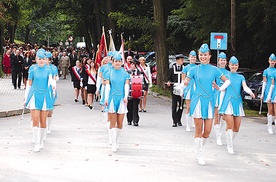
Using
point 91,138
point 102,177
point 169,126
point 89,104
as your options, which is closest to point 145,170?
point 102,177

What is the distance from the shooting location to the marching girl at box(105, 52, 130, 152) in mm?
11062

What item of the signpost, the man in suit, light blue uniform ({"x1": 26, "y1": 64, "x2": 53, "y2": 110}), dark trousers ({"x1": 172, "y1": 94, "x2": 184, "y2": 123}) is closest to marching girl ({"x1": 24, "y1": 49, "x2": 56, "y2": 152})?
light blue uniform ({"x1": 26, "y1": 64, "x2": 53, "y2": 110})

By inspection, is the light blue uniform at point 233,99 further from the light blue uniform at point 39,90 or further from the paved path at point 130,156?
the light blue uniform at point 39,90

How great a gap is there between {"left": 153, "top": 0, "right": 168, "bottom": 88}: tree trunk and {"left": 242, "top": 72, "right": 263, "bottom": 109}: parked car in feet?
20.3

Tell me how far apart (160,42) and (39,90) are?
54.7 feet

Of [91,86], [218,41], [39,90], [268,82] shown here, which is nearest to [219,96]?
[268,82]

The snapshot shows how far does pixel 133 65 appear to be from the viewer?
15914 millimetres

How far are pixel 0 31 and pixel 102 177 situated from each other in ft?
117

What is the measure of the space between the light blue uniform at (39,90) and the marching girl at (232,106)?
3.62 m

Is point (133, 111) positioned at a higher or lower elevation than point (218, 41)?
lower

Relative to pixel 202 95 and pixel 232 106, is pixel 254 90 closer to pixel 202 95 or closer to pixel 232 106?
pixel 232 106

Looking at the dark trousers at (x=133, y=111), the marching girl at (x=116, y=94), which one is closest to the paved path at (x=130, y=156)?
the dark trousers at (x=133, y=111)

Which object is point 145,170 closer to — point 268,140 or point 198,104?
point 198,104

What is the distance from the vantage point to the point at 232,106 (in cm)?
1137
